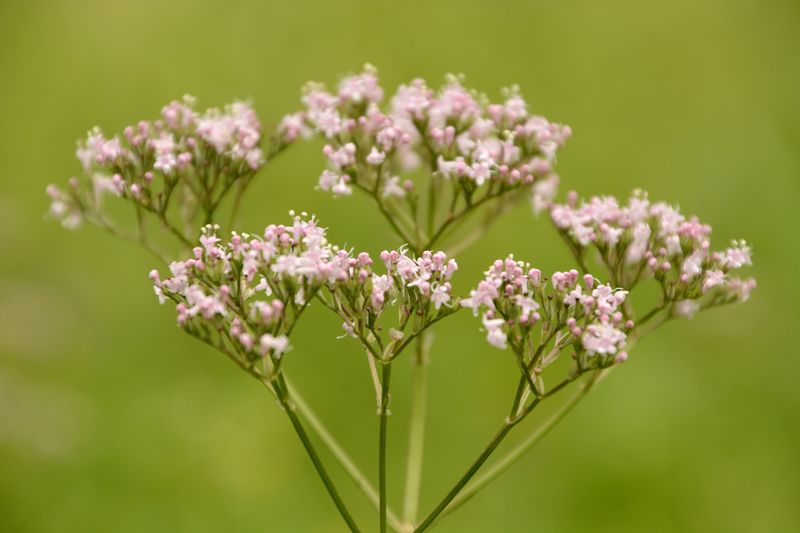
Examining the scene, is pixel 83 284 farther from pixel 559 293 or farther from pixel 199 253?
pixel 559 293

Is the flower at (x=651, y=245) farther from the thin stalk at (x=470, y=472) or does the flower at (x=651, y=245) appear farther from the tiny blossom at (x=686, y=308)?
the thin stalk at (x=470, y=472)

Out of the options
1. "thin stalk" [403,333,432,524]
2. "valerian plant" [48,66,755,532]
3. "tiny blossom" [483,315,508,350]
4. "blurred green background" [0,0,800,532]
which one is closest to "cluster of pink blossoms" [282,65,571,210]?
"valerian plant" [48,66,755,532]

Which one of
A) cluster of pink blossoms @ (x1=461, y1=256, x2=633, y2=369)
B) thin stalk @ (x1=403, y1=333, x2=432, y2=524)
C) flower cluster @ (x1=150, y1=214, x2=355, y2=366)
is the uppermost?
flower cluster @ (x1=150, y1=214, x2=355, y2=366)

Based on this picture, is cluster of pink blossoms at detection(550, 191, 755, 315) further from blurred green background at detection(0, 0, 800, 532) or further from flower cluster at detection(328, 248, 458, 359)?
blurred green background at detection(0, 0, 800, 532)

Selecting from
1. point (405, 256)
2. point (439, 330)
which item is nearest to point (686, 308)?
point (405, 256)

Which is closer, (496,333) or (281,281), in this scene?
(496,333)

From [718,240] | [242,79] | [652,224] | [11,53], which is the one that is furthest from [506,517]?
[11,53]

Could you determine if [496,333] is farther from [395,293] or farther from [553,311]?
[395,293]

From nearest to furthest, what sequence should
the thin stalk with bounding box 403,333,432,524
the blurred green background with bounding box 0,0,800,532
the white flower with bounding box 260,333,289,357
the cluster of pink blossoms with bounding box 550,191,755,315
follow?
1. the white flower with bounding box 260,333,289,357
2. the thin stalk with bounding box 403,333,432,524
3. the cluster of pink blossoms with bounding box 550,191,755,315
4. the blurred green background with bounding box 0,0,800,532

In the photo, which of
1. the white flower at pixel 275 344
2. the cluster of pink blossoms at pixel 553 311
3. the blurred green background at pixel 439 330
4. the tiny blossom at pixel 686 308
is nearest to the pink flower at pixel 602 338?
the cluster of pink blossoms at pixel 553 311
